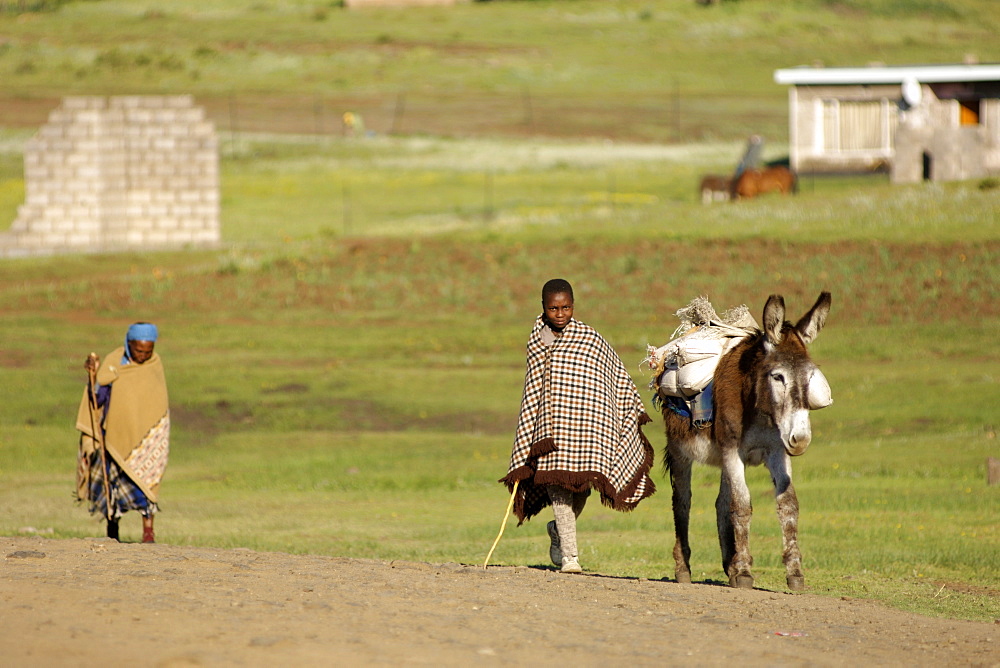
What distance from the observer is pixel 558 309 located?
359 inches

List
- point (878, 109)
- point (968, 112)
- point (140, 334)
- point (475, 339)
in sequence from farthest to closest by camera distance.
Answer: point (878, 109) → point (968, 112) → point (475, 339) → point (140, 334)

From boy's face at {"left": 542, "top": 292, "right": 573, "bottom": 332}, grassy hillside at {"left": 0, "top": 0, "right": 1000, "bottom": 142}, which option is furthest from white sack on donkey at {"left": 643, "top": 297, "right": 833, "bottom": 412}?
grassy hillside at {"left": 0, "top": 0, "right": 1000, "bottom": 142}

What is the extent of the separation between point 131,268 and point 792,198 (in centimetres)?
1731

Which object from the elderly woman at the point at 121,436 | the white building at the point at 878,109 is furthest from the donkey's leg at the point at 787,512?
the white building at the point at 878,109

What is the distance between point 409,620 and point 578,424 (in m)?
2.29

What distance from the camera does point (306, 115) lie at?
226 ft

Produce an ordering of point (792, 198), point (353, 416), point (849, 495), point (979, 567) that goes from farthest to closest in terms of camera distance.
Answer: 1. point (792, 198)
2. point (353, 416)
3. point (849, 495)
4. point (979, 567)

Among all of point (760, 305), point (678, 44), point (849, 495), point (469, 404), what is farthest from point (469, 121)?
point (849, 495)

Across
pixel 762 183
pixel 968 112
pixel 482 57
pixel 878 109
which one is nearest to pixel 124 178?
pixel 762 183

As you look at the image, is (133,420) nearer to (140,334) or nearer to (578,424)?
(140,334)

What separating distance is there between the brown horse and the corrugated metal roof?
493 centimetres

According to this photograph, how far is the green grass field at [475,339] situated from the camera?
13109 mm

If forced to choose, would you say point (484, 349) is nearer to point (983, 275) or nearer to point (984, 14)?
point (983, 275)

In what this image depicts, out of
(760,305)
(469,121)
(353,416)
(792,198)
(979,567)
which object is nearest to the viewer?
(979,567)
